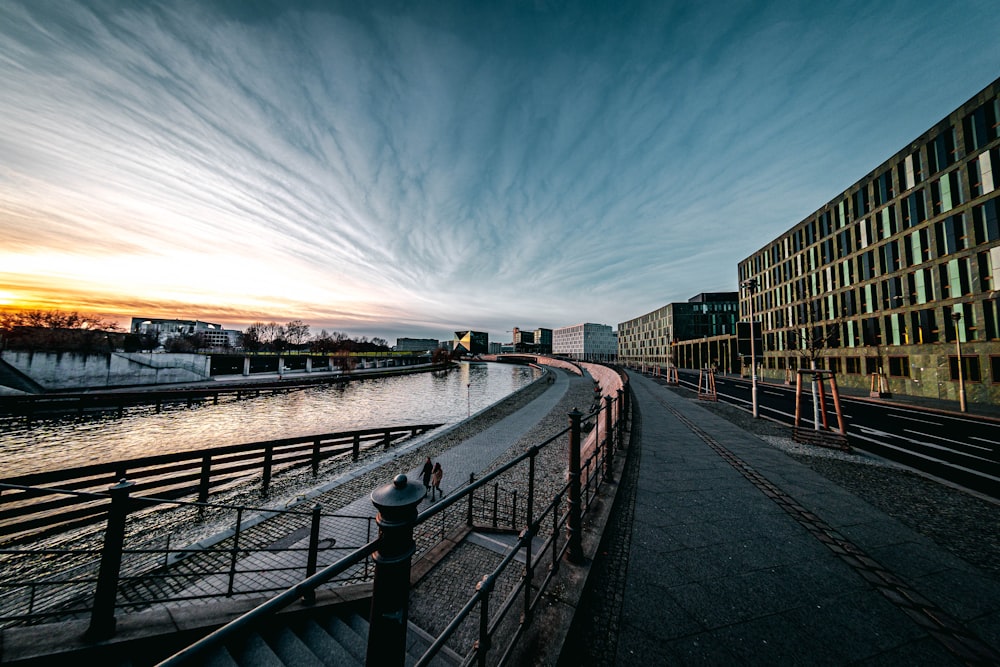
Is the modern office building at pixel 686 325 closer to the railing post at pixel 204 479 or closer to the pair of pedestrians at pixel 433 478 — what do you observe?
the pair of pedestrians at pixel 433 478

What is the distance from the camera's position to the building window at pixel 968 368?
1928 centimetres

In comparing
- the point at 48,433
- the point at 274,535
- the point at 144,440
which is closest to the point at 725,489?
the point at 274,535

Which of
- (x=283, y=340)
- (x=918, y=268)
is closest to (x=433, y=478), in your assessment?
(x=918, y=268)

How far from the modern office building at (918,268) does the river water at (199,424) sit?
91.0 feet

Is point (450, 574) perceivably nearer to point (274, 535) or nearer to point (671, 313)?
point (274, 535)

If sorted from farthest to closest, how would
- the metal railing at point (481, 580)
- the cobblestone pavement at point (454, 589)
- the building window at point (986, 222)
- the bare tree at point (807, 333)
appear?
the bare tree at point (807, 333) → the building window at point (986, 222) → the cobblestone pavement at point (454, 589) → the metal railing at point (481, 580)

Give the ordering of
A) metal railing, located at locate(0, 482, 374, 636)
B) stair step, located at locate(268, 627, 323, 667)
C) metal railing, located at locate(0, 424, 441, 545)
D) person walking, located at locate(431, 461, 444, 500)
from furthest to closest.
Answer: person walking, located at locate(431, 461, 444, 500), metal railing, located at locate(0, 424, 441, 545), metal railing, located at locate(0, 482, 374, 636), stair step, located at locate(268, 627, 323, 667)

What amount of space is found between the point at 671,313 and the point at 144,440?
3034 inches

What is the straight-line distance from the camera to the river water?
1636 cm

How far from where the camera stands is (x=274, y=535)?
7629mm

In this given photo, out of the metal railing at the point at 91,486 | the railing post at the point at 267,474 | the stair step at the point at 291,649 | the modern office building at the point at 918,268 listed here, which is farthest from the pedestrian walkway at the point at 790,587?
the modern office building at the point at 918,268

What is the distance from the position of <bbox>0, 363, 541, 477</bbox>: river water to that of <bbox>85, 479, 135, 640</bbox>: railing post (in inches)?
719

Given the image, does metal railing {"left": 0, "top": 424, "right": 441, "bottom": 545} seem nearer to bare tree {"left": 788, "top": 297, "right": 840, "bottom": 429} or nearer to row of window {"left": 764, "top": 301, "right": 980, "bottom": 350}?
row of window {"left": 764, "top": 301, "right": 980, "bottom": 350}

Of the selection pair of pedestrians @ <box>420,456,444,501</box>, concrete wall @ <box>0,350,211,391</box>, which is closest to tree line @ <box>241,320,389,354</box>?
concrete wall @ <box>0,350,211,391</box>
